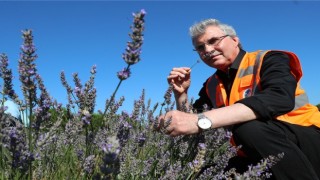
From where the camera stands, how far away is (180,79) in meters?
3.10

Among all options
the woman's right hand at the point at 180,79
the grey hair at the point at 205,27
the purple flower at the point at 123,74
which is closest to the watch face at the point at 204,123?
the woman's right hand at the point at 180,79

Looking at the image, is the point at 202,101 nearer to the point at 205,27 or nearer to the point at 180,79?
the point at 180,79

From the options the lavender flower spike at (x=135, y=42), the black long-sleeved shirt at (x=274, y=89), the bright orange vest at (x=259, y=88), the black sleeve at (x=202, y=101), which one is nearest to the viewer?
the lavender flower spike at (x=135, y=42)

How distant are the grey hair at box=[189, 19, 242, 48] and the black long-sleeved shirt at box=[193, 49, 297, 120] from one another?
61cm

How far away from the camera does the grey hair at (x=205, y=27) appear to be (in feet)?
10.4

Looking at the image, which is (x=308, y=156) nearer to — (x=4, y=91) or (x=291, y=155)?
(x=291, y=155)

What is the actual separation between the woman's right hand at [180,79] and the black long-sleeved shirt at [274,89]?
58 centimetres

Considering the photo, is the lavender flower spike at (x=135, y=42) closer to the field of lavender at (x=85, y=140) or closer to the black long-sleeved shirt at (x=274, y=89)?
the field of lavender at (x=85, y=140)

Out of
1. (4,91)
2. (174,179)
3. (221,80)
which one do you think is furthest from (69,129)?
(221,80)

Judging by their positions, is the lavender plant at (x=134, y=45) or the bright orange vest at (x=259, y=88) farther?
the bright orange vest at (x=259, y=88)

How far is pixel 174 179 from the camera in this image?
1.95m

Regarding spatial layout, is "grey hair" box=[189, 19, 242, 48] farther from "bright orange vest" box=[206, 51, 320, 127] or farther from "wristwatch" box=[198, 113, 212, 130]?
"wristwatch" box=[198, 113, 212, 130]

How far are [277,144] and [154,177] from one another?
743 millimetres

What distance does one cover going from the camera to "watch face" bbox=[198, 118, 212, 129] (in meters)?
2.16
